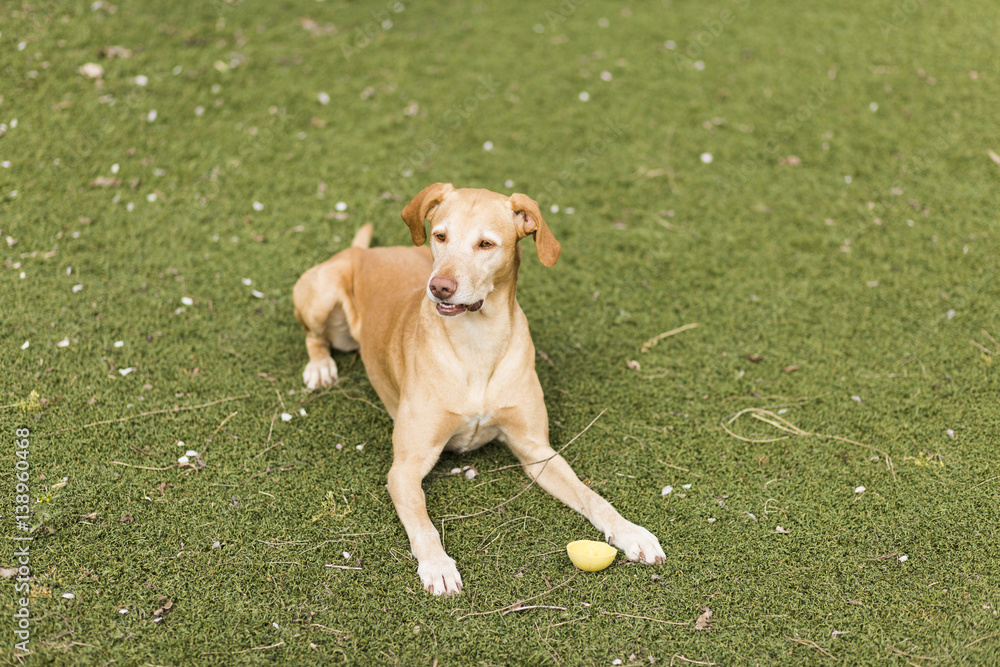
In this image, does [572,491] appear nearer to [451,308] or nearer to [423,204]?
[451,308]

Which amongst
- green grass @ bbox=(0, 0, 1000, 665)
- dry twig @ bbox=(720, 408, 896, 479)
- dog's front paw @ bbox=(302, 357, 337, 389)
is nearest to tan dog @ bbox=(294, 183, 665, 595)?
green grass @ bbox=(0, 0, 1000, 665)

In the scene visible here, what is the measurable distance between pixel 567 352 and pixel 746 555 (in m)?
2.08

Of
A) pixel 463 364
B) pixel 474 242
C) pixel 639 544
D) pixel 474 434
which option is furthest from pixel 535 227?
pixel 639 544

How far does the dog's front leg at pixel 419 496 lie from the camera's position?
13.0 feet

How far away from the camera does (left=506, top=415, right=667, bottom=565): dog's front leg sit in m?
4.16

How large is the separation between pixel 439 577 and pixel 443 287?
1.45m

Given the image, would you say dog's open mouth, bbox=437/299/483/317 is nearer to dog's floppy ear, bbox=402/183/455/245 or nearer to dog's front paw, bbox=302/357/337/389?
dog's floppy ear, bbox=402/183/455/245

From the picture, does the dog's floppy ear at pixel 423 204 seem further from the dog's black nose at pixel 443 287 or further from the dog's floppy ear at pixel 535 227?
the dog's black nose at pixel 443 287

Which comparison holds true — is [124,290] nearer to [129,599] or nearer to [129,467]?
[129,467]

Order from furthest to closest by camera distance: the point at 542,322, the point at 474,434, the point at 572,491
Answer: the point at 542,322, the point at 474,434, the point at 572,491

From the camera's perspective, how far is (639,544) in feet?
13.6

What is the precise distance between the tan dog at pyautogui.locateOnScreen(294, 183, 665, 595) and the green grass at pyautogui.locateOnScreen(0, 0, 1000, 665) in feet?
0.61

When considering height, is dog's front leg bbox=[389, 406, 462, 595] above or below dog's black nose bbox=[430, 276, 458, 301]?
below

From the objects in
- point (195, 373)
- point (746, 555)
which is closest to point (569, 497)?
point (746, 555)
